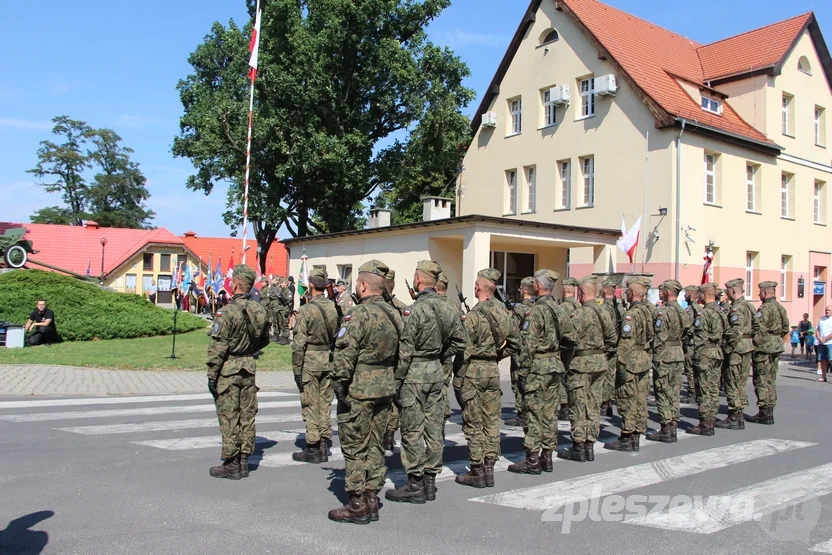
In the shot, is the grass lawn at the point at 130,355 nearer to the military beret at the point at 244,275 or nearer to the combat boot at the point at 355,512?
the military beret at the point at 244,275

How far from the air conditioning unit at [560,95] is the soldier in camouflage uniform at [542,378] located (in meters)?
19.1

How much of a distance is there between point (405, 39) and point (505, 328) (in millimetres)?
26946

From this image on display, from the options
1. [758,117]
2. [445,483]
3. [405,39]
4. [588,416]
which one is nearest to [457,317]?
[445,483]

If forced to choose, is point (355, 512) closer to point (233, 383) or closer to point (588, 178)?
point (233, 383)

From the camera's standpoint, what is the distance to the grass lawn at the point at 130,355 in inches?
611

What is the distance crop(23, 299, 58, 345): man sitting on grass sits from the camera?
18.4 meters

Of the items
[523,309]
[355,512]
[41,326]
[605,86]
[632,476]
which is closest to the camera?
[355,512]

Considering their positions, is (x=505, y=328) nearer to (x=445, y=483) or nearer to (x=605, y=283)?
(x=445, y=483)

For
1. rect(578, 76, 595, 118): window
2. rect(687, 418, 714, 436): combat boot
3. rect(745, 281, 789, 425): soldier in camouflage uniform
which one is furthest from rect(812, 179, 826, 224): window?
rect(687, 418, 714, 436): combat boot

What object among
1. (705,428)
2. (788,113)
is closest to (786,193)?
(788,113)

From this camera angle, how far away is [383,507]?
586cm

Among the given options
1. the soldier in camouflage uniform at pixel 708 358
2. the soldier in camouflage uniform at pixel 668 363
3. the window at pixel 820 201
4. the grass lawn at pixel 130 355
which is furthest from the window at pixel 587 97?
the soldier in camouflage uniform at pixel 668 363

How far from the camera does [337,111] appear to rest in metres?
30.0

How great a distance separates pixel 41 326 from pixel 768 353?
17.2 meters
